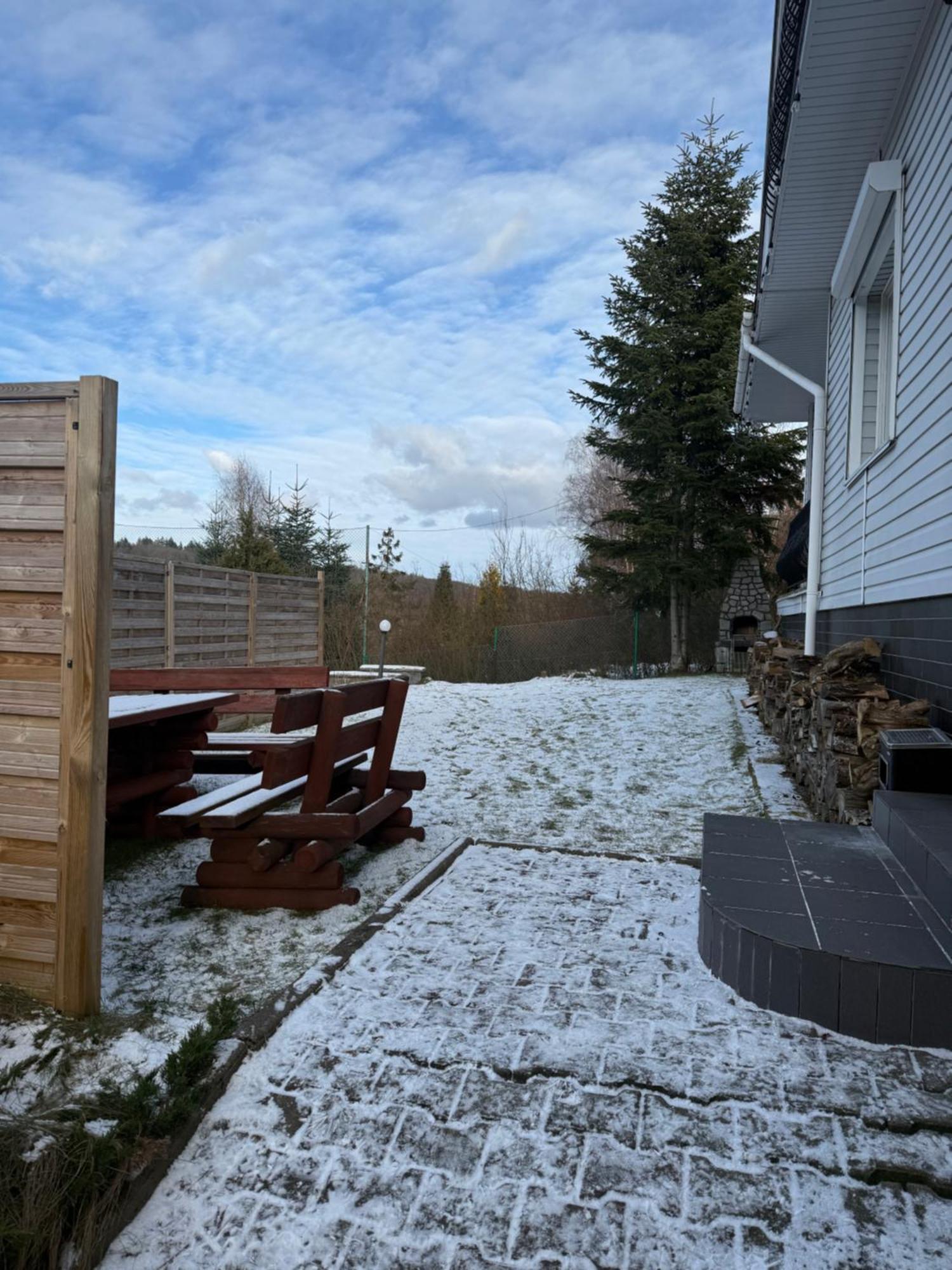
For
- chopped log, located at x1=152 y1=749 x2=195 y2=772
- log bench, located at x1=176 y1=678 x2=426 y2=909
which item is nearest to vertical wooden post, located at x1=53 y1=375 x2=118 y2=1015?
log bench, located at x1=176 y1=678 x2=426 y2=909

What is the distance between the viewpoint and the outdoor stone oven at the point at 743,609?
18.0 m

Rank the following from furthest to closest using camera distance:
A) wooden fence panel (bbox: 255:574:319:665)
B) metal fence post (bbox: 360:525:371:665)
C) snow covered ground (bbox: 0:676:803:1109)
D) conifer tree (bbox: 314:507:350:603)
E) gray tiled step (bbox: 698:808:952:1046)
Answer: conifer tree (bbox: 314:507:350:603) → metal fence post (bbox: 360:525:371:665) → wooden fence panel (bbox: 255:574:319:665) → snow covered ground (bbox: 0:676:803:1109) → gray tiled step (bbox: 698:808:952:1046)

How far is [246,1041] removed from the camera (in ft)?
8.01

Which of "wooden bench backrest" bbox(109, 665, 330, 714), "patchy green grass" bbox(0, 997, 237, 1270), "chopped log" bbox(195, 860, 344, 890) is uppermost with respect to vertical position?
"wooden bench backrest" bbox(109, 665, 330, 714)

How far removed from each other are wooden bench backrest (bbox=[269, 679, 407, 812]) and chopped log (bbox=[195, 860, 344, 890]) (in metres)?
0.29

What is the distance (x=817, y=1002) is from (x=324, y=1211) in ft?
4.82

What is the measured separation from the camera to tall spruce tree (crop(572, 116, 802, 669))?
56.6 feet

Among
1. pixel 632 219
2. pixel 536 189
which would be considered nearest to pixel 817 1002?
pixel 536 189

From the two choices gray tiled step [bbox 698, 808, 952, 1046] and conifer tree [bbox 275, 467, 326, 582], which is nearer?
gray tiled step [bbox 698, 808, 952, 1046]

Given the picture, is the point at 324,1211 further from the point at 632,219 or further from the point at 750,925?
the point at 632,219

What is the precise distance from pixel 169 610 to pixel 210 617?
119 cm

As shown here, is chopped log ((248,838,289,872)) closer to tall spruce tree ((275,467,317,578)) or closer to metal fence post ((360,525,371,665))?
metal fence post ((360,525,371,665))

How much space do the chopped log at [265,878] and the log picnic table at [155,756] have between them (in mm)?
1015

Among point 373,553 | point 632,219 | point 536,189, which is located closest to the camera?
point 536,189
